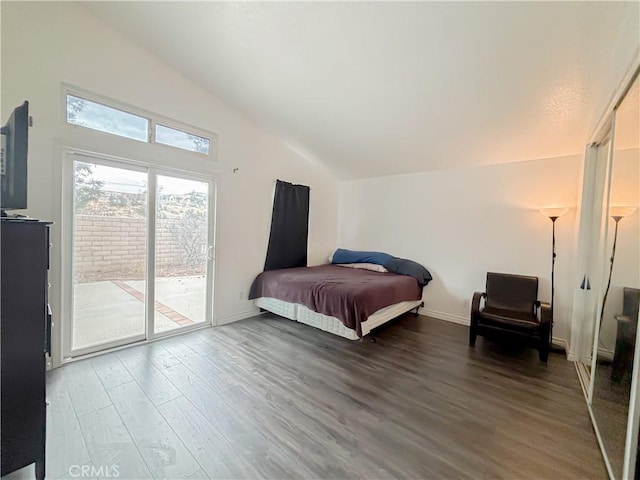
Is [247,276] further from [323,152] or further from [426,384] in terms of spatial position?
[426,384]

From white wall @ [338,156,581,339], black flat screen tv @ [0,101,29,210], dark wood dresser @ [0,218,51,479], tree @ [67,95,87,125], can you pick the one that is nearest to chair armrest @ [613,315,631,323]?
white wall @ [338,156,581,339]

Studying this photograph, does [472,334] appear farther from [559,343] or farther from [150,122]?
[150,122]

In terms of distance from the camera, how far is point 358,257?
5.08 meters

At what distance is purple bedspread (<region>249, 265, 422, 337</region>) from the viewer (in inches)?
121

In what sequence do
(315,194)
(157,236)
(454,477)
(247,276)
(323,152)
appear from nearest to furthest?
(454,477)
(157,236)
(247,276)
(323,152)
(315,194)

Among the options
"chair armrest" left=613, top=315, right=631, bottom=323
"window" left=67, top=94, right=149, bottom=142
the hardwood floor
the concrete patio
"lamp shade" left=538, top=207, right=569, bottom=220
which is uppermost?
"window" left=67, top=94, right=149, bottom=142

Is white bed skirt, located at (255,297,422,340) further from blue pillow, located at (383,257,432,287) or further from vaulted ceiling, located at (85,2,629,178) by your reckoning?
vaulted ceiling, located at (85,2,629,178)

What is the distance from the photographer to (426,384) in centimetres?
242

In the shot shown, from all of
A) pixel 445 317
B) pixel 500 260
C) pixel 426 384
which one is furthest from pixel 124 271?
pixel 500 260

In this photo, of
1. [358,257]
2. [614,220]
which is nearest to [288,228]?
[358,257]

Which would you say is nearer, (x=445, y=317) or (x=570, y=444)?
(x=570, y=444)

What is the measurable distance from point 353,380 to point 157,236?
2673 mm

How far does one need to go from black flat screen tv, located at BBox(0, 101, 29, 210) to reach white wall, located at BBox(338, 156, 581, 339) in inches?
180

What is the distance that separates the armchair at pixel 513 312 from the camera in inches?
115
